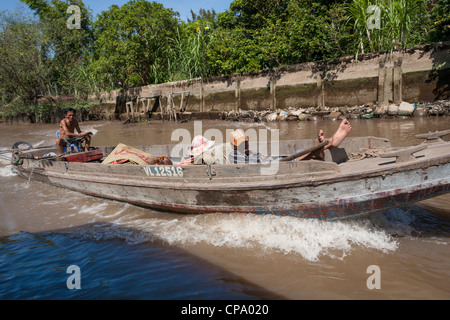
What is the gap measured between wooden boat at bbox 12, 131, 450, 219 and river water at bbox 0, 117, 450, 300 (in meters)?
0.24

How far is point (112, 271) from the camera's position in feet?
11.0

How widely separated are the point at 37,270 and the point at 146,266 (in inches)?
51.5

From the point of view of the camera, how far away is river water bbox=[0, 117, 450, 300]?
2.90 metres

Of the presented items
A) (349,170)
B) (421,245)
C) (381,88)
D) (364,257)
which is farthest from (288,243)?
(381,88)

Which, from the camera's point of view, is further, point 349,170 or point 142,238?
point 142,238

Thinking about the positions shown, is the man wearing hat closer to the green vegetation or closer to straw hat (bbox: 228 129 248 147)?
straw hat (bbox: 228 129 248 147)

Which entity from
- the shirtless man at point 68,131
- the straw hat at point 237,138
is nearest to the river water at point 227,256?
the straw hat at point 237,138

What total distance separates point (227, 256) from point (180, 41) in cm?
1895

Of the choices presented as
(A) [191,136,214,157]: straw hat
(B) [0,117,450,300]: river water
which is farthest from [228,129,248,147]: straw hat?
(B) [0,117,450,300]: river water

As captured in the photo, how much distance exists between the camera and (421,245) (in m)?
3.37

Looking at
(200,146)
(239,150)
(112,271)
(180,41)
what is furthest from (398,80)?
(180,41)

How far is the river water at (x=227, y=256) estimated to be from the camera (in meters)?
2.90
